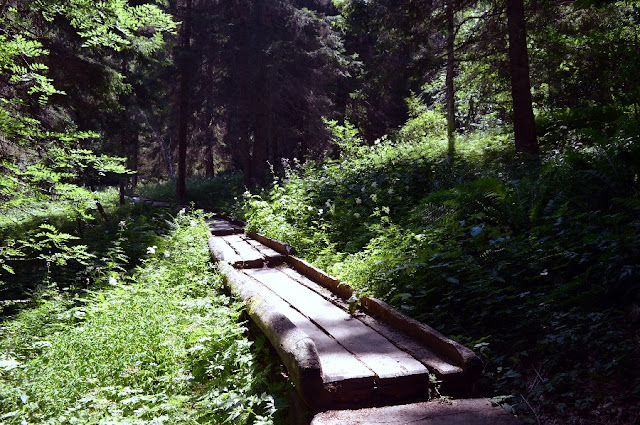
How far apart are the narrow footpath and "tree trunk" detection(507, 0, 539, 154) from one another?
723 cm

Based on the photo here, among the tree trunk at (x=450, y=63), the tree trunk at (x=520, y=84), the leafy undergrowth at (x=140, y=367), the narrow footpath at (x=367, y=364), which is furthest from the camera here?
the tree trunk at (x=450, y=63)

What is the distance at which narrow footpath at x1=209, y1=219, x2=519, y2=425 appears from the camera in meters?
3.15

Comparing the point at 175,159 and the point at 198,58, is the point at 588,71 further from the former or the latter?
the point at 175,159

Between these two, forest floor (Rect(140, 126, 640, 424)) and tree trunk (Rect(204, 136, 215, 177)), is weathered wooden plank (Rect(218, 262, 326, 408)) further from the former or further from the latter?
tree trunk (Rect(204, 136, 215, 177))

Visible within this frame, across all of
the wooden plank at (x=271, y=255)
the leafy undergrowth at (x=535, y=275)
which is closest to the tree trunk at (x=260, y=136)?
the wooden plank at (x=271, y=255)

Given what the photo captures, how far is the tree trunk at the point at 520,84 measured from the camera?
10.8 m

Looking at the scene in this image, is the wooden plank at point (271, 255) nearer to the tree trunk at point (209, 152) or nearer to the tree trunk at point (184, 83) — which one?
the tree trunk at point (184, 83)

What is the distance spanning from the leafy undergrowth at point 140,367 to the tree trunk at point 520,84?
7894 mm

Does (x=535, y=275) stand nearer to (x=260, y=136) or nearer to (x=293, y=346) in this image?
(x=293, y=346)

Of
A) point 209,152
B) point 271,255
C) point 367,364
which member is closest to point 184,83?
point 209,152

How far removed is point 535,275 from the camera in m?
5.05

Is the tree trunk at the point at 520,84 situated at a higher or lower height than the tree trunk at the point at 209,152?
lower

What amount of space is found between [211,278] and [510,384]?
5044 mm

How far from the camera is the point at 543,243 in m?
5.49
